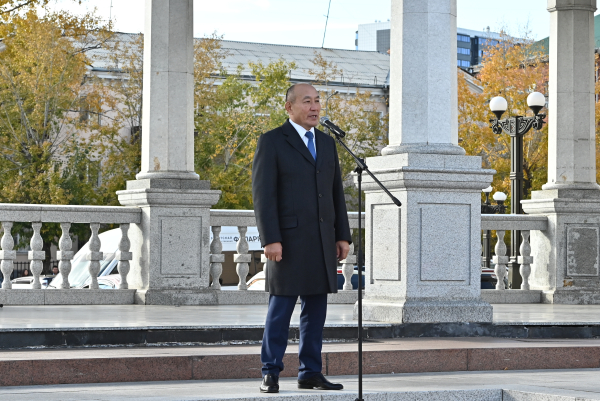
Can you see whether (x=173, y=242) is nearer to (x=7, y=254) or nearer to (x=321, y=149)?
(x=7, y=254)

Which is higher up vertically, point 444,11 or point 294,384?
point 444,11

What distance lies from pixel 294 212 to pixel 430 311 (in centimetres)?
313

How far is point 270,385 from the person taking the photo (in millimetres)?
6238

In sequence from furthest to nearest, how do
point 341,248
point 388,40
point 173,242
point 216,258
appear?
point 388,40 → point 216,258 → point 173,242 → point 341,248

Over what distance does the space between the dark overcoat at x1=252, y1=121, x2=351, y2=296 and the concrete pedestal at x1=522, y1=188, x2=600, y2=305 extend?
7.59 m

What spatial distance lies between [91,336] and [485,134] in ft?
106

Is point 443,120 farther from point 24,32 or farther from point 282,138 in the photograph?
point 24,32

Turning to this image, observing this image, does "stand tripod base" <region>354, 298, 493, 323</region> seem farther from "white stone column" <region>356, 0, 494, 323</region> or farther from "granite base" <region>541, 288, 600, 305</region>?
"granite base" <region>541, 288, 600, 305</region>

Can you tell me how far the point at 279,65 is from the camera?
41219 mm

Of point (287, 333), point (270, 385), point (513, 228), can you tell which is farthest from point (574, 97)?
point (270, 385)

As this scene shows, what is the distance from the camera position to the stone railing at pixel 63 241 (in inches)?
451

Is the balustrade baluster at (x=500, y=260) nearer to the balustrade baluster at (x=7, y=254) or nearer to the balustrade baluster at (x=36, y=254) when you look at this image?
the balustrade baluster at (x=36, y=254)

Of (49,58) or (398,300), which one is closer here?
(398,300)

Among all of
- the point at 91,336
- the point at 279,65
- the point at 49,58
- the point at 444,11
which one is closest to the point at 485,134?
the point at 279,65
